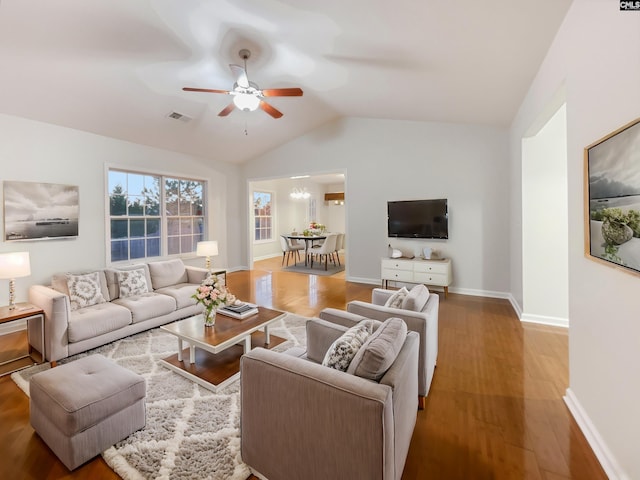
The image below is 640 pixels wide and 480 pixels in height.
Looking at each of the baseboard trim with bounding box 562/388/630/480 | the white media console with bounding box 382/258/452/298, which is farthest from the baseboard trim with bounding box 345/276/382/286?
the baseboard trim with bounding box 562/388/630/480

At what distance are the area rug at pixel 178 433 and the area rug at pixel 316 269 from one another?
4.65m

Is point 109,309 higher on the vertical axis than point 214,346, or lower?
higher

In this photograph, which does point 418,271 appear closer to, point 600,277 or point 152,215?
point 600,277

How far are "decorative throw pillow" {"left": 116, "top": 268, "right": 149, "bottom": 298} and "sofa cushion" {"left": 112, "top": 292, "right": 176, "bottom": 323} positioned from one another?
8cm

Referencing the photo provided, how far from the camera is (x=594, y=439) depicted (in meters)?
1.78

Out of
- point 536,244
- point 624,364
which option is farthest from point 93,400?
point 536,244

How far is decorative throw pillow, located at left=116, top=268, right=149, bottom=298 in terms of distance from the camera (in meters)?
3.79

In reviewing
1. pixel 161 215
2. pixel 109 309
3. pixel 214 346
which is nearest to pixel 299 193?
pixel 161 215

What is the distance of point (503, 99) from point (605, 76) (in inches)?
93.2

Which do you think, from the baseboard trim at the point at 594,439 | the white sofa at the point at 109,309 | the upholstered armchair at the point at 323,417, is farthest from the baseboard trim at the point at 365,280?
the upholstered armchair at the point at 323,417

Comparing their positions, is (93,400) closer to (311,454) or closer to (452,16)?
(311,454)

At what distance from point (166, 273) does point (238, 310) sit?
1892 mm

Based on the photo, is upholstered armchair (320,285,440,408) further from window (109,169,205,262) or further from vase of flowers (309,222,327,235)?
vase of flowers (309,222,327,235)

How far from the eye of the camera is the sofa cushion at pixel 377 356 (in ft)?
4.52
